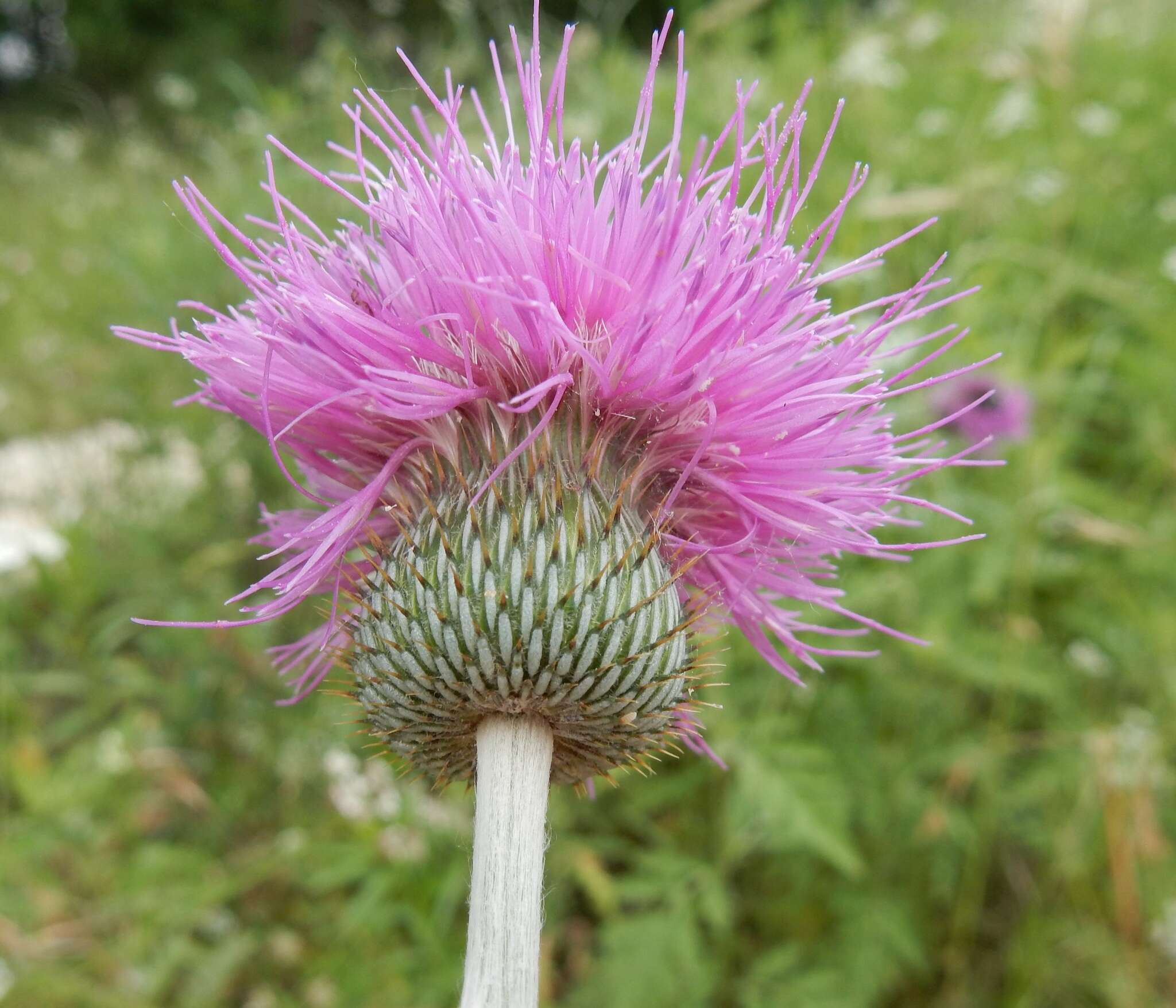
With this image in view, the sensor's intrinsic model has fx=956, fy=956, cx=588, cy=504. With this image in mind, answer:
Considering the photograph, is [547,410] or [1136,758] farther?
[1136,758]

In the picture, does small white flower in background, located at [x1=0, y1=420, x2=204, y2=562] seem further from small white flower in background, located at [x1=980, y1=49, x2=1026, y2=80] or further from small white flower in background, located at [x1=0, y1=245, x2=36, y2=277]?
small white flower in background, located at [x1=980, y1=49, x2=1026, y2=80]

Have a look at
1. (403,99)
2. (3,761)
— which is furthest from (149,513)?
(403,99)

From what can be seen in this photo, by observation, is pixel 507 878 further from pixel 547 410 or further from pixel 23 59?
pixel 23 59

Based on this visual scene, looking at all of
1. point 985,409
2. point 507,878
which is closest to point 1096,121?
point 985,409

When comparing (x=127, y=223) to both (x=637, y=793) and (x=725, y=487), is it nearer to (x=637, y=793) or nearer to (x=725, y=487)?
(x=637, y=793)

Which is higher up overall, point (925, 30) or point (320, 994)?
point (925, 30)

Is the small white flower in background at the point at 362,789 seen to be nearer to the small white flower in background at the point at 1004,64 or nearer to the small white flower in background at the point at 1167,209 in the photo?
the small white flower in background at the point at 1004,64
